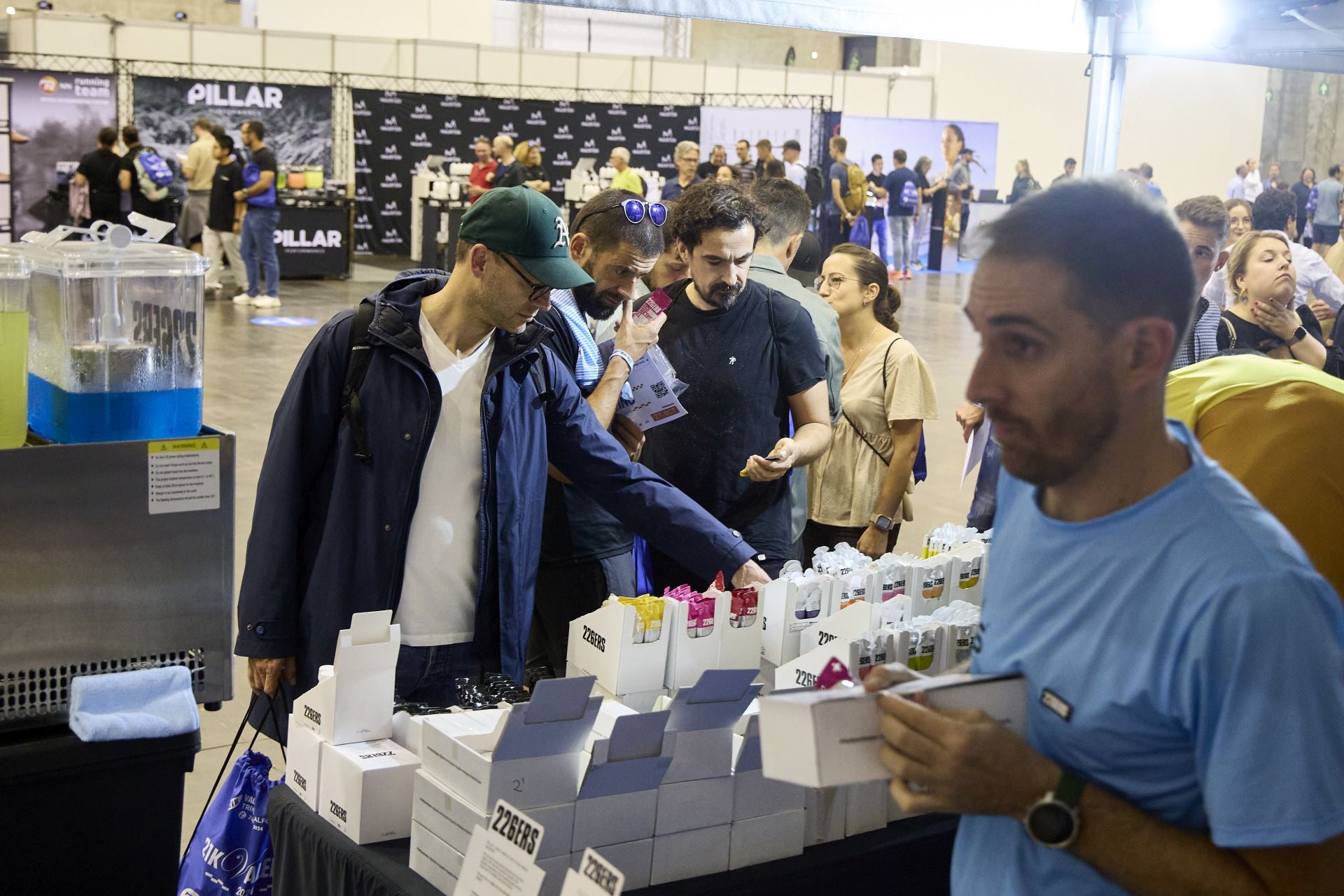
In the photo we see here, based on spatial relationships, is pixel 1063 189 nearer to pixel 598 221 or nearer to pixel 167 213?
pixel 598 221

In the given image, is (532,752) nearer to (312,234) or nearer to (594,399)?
(594,399)

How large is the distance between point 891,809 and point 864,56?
37.4 meters

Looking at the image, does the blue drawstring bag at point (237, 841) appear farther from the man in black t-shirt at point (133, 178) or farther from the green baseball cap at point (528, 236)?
the man in black t-shirt at point (133, 178)

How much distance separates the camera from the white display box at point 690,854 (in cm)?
178

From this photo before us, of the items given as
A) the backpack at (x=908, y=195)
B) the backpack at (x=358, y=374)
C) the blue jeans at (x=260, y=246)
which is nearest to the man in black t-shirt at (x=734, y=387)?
the backpack at (x=358, y=374)

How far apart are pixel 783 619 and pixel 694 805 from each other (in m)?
0.56

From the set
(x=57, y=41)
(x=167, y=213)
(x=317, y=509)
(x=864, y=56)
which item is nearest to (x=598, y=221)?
(x=317, y=509)

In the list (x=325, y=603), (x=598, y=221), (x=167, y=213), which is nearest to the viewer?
(x=325, y=603)

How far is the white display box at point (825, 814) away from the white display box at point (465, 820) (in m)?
0.41

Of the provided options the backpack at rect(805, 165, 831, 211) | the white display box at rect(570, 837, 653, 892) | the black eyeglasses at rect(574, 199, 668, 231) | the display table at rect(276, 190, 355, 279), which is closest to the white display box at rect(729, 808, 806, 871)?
the white display box at rect(570, 837, 653, 892)

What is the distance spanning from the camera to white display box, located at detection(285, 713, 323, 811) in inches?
77.5

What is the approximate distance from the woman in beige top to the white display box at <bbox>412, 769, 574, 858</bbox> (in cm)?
242

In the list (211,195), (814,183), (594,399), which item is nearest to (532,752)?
(594,399)

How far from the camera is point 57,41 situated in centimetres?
1694
